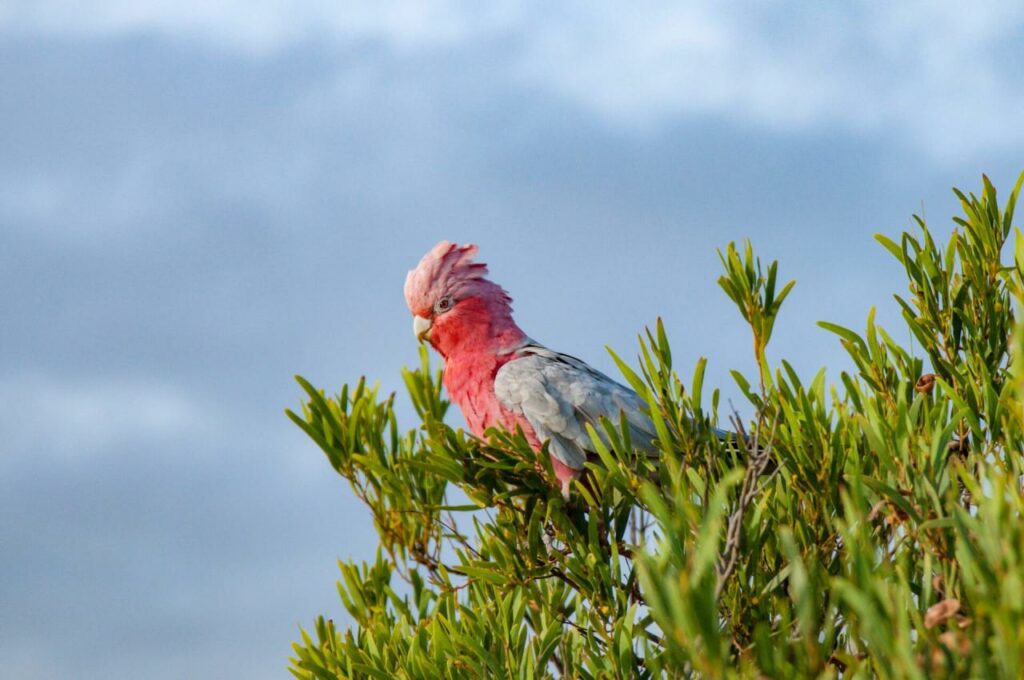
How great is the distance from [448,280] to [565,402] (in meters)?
1.08

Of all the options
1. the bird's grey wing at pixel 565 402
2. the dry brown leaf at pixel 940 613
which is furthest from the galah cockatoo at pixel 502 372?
the dry brown leaf at pixel 940 613

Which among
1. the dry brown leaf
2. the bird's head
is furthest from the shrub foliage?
the bird's head

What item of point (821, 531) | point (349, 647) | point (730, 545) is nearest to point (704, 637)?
point (730, 545)

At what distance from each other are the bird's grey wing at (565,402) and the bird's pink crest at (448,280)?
0.52 meters

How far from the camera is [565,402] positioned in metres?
5.02

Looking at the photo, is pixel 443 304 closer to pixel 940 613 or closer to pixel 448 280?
pixel 448 280

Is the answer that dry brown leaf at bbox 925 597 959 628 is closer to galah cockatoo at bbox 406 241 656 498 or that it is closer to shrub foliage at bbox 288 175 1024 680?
shrub foliage at bbox 288 175 1024 680

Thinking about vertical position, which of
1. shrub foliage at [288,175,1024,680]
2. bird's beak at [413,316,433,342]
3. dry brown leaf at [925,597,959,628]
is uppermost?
bird's beak at [413,316,433,342]

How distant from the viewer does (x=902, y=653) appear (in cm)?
174

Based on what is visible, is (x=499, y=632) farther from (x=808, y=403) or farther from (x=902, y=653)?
(x=902, y=653)

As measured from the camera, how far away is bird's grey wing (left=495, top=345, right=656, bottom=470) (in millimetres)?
4922

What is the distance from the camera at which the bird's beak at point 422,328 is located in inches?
222

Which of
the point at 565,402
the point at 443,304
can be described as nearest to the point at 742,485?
the point at 565,402

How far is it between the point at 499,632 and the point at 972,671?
2.18 metres
